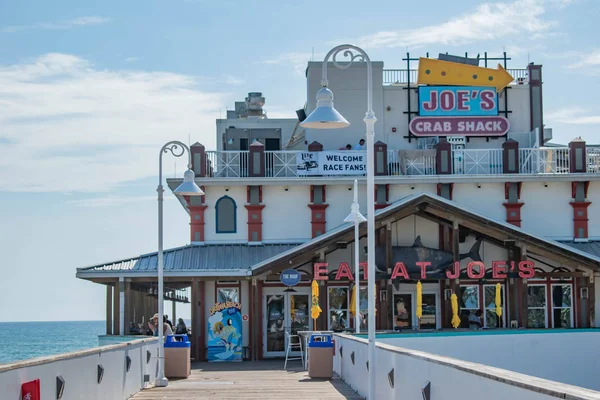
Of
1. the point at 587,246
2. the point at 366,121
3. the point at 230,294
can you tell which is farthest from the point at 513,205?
the point at 366,121

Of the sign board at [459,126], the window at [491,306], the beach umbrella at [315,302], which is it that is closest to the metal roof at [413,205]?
the beach umbrella at [315,302]

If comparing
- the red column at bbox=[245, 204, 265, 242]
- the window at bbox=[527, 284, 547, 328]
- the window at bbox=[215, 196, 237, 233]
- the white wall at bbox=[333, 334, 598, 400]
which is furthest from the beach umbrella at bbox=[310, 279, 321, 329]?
the white wall at bbox=[333, 334, 598, 400]

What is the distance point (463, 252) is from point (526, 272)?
303cm

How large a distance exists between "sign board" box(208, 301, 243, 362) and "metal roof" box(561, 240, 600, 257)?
1221 cm

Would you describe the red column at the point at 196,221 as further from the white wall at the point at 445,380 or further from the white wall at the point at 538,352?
the white wall at the point at 445,380

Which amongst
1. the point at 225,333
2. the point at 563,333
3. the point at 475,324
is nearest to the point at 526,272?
the point at 475,324

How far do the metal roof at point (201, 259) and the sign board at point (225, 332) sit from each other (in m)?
1.39

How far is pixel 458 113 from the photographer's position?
3991 cm

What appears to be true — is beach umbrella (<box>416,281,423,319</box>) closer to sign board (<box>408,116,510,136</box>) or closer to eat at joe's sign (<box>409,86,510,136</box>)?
sign board (<box>408,116,510,136</box>)

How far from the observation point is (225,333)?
110ft

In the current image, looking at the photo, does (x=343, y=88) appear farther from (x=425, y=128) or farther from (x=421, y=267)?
(x=421, y=267)

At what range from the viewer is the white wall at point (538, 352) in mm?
24438

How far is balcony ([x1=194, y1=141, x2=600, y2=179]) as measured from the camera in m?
36.8

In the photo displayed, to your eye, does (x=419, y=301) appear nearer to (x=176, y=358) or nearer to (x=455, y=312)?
(x=455, y=312)
